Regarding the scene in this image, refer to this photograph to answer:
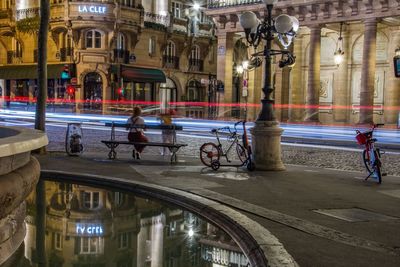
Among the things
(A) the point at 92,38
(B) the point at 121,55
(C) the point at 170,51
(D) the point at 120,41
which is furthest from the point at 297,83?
(A) the point at 92,38

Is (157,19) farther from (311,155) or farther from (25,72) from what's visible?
(311,155)

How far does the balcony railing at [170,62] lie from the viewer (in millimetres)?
49344

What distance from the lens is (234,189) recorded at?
10180 mm

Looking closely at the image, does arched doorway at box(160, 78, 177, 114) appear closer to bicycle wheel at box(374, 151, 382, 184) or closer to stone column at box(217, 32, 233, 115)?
stone column at box(217, 32, 233, 115)

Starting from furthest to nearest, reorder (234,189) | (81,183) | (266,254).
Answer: (81,183), (234,189), (266,254)

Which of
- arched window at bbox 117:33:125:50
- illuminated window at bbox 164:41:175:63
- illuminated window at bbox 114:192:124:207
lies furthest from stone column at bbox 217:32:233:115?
illuminated window at bbox 114:192:124:207

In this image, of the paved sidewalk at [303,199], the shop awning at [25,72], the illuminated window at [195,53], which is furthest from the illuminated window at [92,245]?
the illuminated window at [195,53]

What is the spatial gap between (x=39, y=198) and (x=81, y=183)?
5.47 feet

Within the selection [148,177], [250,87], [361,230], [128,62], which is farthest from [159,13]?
[361,230]

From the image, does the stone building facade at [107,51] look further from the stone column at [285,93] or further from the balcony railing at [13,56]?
the stone column at [285,93]

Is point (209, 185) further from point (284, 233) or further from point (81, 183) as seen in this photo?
point (284, 233)

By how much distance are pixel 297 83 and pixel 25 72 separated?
2287 centimetres

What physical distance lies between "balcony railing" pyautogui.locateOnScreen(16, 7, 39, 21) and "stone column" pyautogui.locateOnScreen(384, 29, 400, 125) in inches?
1098

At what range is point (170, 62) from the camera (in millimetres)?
49906
